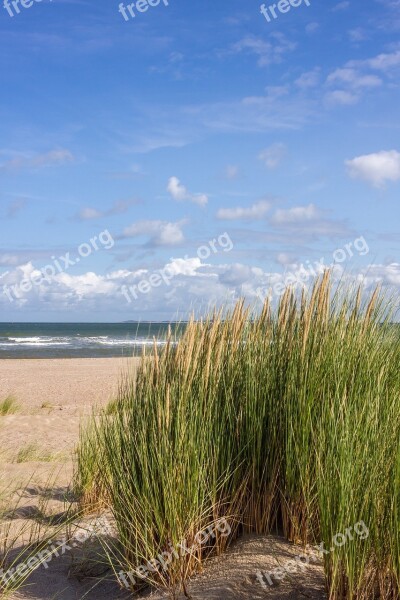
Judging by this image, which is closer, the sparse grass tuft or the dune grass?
the dune grass

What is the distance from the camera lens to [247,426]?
12.9 ft

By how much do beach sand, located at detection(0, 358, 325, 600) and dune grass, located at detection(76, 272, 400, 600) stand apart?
17cm

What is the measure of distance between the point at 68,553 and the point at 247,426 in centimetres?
192

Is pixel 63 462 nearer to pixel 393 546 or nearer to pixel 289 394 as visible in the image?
pixel 289 394

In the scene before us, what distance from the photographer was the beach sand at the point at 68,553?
3.52 m

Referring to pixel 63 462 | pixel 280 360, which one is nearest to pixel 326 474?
pixel 280 360

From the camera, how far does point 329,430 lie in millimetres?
3201

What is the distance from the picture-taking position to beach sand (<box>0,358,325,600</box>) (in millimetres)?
3516
